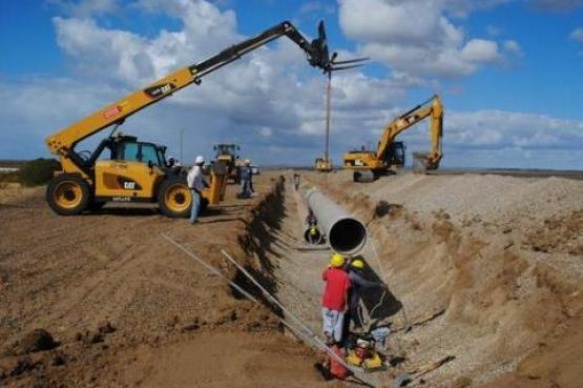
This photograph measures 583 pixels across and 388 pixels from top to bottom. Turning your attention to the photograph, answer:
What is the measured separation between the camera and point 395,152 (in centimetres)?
4144

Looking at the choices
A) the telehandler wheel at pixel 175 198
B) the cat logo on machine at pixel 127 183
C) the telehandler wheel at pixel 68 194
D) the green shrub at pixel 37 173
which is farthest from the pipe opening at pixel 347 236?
the green shrub at pixel 37 173

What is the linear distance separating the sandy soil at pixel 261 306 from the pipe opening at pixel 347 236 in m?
1.23

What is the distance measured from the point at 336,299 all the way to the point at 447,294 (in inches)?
124

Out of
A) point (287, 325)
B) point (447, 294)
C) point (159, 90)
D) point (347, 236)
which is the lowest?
point (287, 325)

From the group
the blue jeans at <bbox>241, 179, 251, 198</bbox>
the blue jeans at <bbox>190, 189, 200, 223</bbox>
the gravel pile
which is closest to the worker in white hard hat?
the blue jeans at <bbox>190, 189, 200, 223</bbox>

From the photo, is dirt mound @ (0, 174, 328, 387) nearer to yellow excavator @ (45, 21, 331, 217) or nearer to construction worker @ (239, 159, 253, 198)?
yellow excavator @ (45, 21, 331, 217)

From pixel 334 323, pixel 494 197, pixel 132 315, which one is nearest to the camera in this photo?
pixel 132 315

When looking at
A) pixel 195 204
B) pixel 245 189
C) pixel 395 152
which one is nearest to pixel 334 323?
pixel 195 204

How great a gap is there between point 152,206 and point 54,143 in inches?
231

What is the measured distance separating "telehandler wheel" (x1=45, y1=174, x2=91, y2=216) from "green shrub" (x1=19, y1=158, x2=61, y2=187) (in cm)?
2156

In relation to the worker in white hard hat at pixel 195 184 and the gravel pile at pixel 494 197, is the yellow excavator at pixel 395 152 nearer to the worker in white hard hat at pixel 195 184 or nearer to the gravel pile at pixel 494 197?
the gravel pile at pixel 494 197

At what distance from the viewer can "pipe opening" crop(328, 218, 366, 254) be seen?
15605 mm

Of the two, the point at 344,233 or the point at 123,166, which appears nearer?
the point at 344,233

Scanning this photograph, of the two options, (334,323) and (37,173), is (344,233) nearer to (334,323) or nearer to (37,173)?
(334,323)
